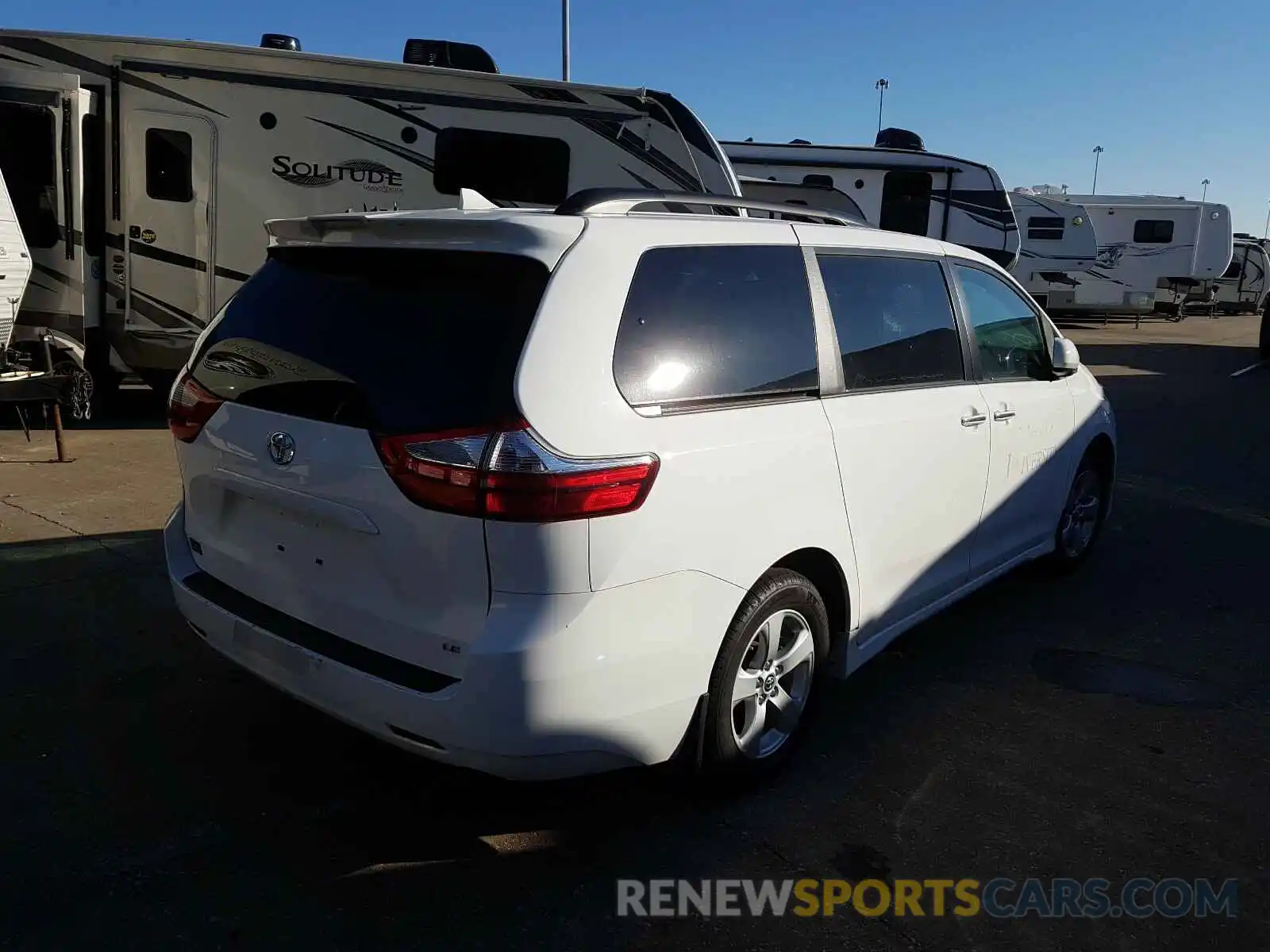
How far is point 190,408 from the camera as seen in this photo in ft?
10.9

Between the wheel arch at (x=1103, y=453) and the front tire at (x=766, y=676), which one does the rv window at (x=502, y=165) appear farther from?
the front tire at (x=766, y=676)

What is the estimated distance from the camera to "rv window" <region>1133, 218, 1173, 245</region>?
27031mm

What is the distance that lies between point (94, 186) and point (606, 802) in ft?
25.9

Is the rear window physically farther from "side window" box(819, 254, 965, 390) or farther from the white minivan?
"side window" box(819, 254, 965, 390)

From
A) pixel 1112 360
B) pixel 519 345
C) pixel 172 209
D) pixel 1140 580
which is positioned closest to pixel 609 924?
pixel 519 345

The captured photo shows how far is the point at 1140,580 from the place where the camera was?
5.81 meters

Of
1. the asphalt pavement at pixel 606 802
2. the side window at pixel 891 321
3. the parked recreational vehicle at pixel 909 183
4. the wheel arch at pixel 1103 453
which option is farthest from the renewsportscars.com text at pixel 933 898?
the parked recreational vehicle at pixel 909 183

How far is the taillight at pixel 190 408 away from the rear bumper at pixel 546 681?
687 millimetres

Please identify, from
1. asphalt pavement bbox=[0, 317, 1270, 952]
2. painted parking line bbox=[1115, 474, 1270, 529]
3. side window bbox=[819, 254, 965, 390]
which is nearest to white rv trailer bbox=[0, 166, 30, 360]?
asphalt pavement bbox=[0, 317, 1270, 952]

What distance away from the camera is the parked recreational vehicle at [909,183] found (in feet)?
53.9

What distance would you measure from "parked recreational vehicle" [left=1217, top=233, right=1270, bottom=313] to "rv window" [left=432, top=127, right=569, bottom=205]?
28809 mm

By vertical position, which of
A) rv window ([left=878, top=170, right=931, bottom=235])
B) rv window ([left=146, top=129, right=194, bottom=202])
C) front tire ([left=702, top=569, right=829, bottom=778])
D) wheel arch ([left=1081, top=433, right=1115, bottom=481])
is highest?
rv window ([left=878, top=170, right=931, bottom=235])

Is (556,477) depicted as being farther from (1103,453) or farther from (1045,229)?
(1045,229)

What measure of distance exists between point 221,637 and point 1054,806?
9.11 feet
